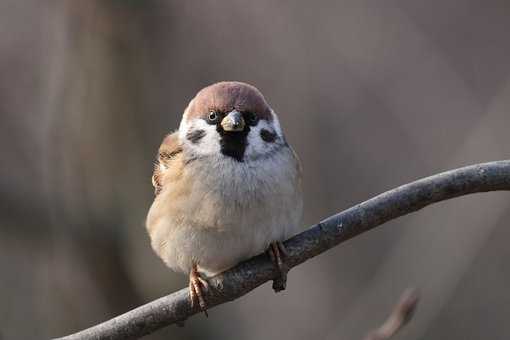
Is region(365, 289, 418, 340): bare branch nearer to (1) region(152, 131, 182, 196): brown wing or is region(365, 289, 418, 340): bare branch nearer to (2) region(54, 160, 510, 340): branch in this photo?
(2) region(54, 160, 510, 340): branch

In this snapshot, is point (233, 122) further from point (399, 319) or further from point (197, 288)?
point (399, 319)

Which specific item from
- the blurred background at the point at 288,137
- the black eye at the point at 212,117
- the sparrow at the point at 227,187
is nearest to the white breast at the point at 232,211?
the sparrow at the point at 227,187

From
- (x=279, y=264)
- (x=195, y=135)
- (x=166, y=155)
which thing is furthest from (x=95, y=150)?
(x=279, y=264)

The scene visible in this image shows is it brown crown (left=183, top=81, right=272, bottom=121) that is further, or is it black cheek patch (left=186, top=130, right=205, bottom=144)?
black cheek patch (left=186, top=130, right=205, bottom=144)

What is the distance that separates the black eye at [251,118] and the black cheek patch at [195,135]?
0.18 m

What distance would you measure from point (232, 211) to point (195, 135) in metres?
0.34

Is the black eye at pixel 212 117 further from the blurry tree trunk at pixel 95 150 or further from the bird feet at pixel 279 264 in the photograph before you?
the blurry tree trunk at pixel 95 150

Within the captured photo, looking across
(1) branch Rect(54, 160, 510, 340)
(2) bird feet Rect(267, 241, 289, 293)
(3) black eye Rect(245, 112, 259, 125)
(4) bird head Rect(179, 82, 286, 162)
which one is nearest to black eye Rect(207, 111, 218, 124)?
(4) bird head Rect(179, 82, 286, 162)

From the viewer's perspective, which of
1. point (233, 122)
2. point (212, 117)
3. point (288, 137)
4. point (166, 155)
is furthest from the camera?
point (288, 137)

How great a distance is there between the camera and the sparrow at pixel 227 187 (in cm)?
280

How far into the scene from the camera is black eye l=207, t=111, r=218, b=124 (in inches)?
113

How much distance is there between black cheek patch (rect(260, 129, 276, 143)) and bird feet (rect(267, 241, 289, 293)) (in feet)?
1.40

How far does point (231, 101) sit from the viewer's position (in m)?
2.85

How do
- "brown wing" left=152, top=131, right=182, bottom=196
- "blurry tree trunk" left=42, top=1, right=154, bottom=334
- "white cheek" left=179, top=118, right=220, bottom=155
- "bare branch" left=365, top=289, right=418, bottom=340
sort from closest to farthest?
"bare branch" left=365, top=289, right=418, bottom=340, "white cheek" left=179, top=118, right=220, bottom=155, "brown wing" left=152, top=131, right=182, bottom=196, "blurry tree trunk" left=42, top=1, right=154, bottom=334
